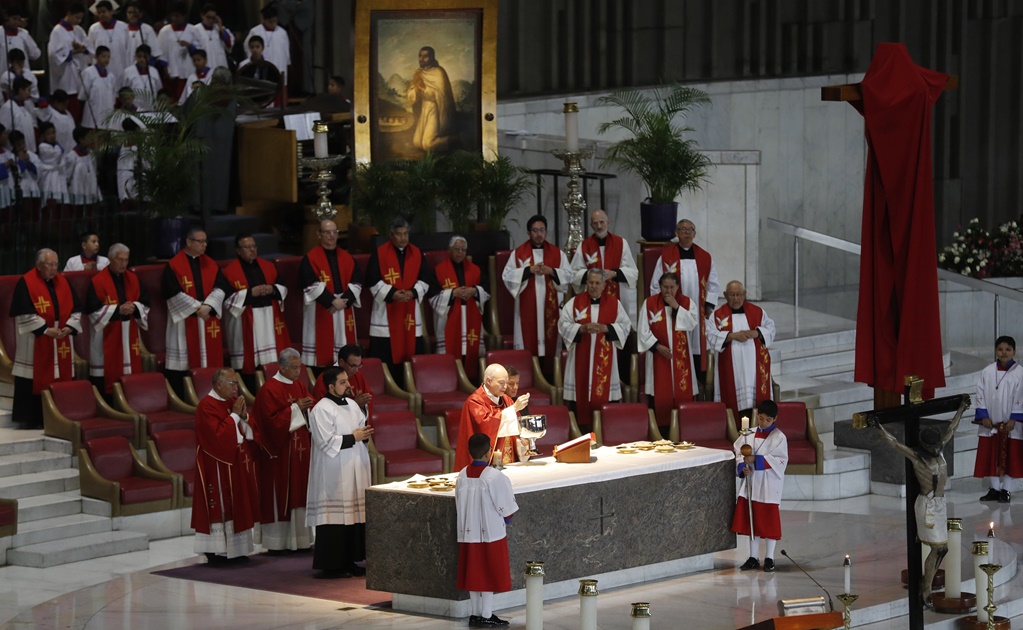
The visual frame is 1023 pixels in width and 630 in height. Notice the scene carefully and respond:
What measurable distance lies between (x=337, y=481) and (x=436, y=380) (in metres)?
2.77

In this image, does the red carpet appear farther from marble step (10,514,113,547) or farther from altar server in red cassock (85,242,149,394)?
altar server in red cassock (85,242,149,394)

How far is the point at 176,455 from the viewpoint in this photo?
13016mm

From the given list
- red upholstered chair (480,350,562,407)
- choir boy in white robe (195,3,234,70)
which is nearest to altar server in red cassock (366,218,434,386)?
red upholstered chair (480,350,562,407)

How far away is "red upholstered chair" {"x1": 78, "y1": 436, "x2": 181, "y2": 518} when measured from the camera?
41.2ft

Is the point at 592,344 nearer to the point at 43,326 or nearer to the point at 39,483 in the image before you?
the point at 43,326

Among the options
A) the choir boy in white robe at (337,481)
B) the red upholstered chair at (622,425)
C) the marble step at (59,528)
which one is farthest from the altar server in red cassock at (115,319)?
the red upholstered chair at (622,425)

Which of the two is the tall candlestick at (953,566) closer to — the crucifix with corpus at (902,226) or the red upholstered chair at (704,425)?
the crucifix with corpus at (902,226)

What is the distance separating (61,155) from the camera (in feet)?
57.2

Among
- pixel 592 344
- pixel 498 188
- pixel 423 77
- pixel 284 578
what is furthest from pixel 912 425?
pixel 423 77

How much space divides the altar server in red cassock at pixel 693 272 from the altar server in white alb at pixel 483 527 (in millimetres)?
4996

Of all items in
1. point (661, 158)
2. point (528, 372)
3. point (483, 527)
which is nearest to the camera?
point (483, 527)

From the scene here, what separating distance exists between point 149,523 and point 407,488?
9.85 feet

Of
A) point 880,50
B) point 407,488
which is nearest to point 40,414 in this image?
point 407,488

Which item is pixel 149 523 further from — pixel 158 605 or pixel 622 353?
pixel 622 353
